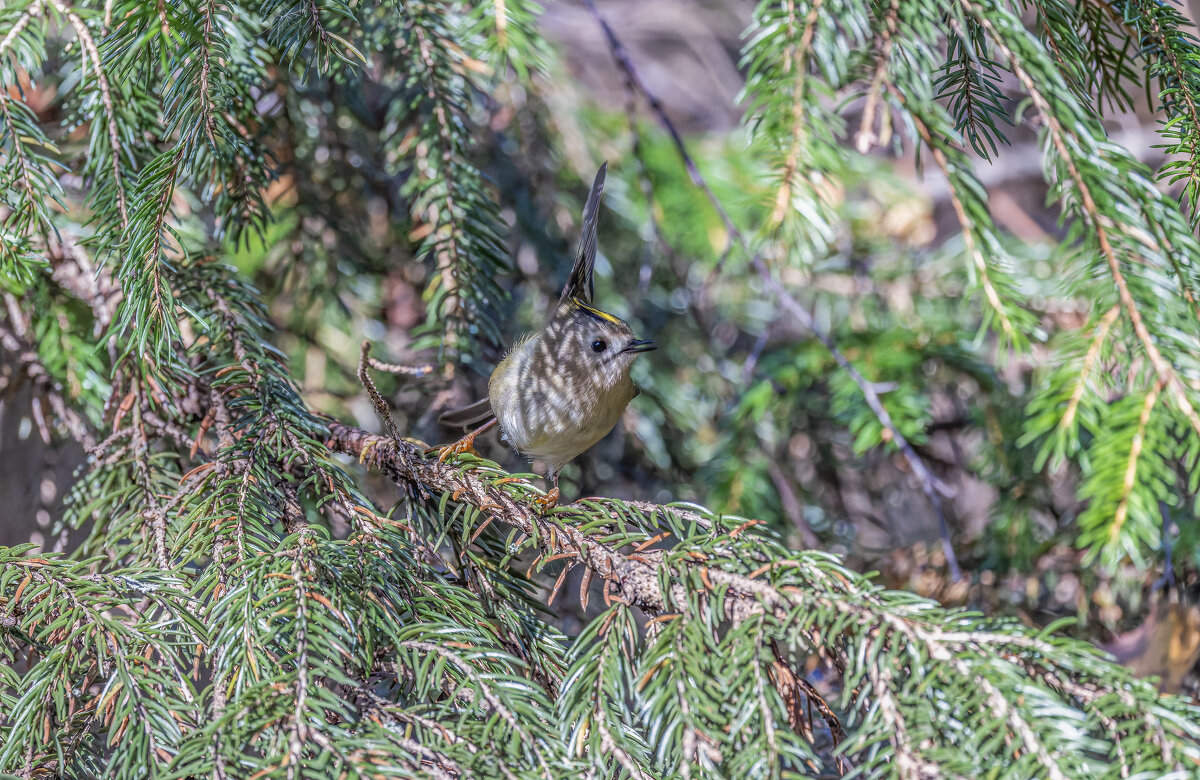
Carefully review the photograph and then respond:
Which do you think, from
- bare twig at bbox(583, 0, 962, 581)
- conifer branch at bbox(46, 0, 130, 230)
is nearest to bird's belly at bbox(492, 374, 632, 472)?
bare twig at bbox(583, 0, 962, 581)

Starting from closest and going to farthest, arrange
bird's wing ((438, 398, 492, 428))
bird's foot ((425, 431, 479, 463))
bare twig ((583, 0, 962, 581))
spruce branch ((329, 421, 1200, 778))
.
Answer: spruce branch ((329, 421, 1200, 778)), bird's foot ((425, 431, 479, 463)), bare twig ((583, 0, 962, 581)), bird's wing ((438, 398, 492, 428))

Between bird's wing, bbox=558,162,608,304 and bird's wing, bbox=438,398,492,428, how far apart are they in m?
0.30

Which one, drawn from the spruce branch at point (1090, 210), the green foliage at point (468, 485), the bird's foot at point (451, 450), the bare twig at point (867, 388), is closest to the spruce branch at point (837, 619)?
the green foliage at point (468, 485)

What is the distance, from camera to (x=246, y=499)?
0.96 meters

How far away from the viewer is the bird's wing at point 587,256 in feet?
5.23

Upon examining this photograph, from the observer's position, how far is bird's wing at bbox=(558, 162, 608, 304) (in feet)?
5.23

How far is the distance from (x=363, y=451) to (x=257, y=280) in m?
1.14

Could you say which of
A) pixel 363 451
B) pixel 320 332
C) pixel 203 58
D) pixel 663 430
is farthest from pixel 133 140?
pixel 663 430

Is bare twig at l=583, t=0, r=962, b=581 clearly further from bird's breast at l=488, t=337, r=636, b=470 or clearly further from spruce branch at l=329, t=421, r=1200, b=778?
spruce branch at l=329, t=421, r=1200, b=778

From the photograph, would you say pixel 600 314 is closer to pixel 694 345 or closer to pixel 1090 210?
pixel 694 345

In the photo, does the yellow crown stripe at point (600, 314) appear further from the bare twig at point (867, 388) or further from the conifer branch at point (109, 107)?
the conifer branch at point (109, 107)

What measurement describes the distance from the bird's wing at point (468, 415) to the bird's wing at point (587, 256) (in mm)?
303

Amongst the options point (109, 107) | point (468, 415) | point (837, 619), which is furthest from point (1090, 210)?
point (468, 415)

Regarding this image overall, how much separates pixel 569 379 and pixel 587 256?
265 millimetres
